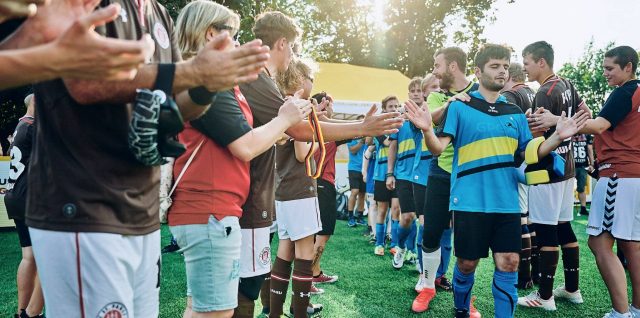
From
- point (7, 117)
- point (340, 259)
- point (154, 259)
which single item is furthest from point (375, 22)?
point (154, 259)

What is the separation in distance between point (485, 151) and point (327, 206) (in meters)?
2.02

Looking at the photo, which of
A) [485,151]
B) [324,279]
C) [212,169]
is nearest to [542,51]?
[485,151]

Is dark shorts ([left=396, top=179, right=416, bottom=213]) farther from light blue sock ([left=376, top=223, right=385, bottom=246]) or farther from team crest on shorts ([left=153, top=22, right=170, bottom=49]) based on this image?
team crest on shorts ([left=153, top=22, right=170, bottom=49])

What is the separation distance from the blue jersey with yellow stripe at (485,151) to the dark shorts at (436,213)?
0.95 metres

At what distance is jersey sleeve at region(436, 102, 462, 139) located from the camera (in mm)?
3705

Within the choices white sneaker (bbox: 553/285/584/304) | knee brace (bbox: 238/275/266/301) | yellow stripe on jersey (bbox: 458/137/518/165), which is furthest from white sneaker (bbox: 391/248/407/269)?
knee brace (bbox: 238/275/266/301)

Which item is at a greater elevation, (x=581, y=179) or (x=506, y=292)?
(x=581, y=179)

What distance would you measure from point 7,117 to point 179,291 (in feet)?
35.5

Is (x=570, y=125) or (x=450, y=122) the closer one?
(x=570, y=125)

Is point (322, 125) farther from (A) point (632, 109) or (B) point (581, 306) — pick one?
(B) point (581, 306)

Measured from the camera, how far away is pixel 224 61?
1.31 m

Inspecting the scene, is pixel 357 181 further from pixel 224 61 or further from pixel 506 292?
pixel 224 61

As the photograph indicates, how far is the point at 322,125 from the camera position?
10.0ft

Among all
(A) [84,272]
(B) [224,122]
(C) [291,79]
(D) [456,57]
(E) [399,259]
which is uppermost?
(D) [456,57]
